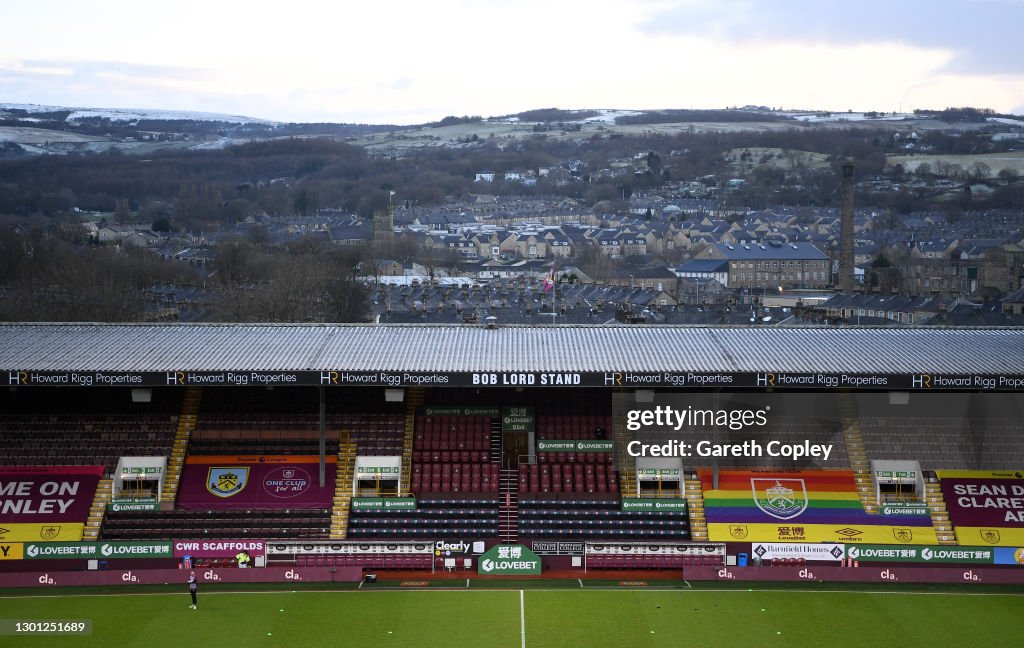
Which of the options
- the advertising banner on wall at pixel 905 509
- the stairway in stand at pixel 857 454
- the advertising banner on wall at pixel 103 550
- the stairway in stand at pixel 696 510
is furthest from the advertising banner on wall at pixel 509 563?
the advertising banner on wall at pixel 905 509

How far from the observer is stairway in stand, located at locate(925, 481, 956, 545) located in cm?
3362

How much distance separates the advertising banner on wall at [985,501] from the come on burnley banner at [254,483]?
20021 millimetres

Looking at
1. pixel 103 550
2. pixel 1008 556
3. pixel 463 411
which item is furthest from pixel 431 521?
pixel 1008 556

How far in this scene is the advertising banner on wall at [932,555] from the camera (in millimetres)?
32812

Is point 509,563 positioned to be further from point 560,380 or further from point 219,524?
point 219,524

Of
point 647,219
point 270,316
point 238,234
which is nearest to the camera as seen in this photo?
point 270,316

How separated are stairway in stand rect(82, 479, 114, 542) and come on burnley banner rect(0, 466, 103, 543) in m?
0.14

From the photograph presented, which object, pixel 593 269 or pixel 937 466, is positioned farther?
pixel 593 269

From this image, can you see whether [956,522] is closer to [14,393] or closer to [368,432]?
[368,432]

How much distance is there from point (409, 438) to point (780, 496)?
12.6 meters

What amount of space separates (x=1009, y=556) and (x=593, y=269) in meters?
90.5

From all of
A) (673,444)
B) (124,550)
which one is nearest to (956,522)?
(673,444)

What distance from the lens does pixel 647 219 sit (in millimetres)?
170000

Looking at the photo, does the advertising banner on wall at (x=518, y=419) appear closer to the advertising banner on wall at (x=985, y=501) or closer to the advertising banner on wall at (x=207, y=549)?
the advertising banner on wall at (x=207, y=549)
